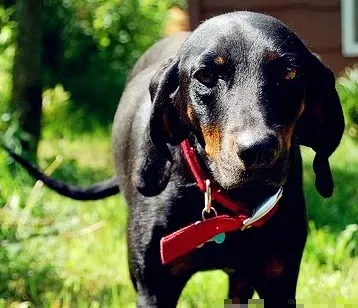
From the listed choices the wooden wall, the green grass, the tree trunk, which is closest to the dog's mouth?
the green grass

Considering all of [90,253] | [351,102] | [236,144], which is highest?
[236,144]

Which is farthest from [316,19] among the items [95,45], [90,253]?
[90,253]

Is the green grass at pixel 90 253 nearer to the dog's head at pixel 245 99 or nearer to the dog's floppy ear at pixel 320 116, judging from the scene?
the dog's floppy ear at pixel 320 116

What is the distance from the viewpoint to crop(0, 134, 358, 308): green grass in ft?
13.2

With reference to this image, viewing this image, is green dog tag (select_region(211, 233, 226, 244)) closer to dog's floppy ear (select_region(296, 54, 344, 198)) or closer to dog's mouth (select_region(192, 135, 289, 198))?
dog's mouth (select_region(192, 135, 289, 198))

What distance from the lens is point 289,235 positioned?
10.3ft

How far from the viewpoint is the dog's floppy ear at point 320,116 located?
9.60 feet

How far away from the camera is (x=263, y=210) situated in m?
2.97

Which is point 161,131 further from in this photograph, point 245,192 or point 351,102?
point 351,102

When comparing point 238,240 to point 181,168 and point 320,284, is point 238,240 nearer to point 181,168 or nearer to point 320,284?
point 181,168

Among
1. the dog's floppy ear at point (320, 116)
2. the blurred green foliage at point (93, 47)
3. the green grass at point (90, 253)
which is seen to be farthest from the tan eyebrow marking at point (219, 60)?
the blurred green foliage at point (93, 47)

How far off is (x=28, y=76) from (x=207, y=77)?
3.28 m

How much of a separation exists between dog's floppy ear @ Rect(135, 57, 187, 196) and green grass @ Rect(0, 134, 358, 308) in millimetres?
775

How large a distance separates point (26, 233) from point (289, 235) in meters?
1.60
